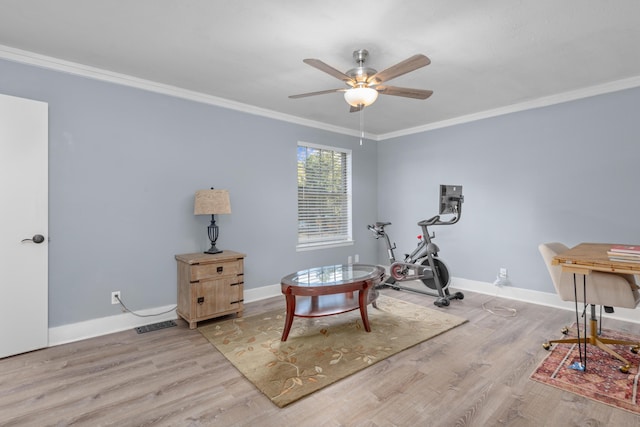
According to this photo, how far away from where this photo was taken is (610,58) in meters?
2.88

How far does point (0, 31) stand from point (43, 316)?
235cm

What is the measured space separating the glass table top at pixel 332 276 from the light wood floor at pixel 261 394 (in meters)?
0.81

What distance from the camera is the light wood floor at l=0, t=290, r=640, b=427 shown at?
1864 mm

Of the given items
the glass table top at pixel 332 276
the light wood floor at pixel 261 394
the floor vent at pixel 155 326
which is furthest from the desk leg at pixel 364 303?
the floor vent at pixel 155 326

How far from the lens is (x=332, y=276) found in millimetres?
3281

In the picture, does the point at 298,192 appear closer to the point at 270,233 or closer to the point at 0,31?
the point at 270,233

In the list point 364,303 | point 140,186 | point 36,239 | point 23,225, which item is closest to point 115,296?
point 36,239

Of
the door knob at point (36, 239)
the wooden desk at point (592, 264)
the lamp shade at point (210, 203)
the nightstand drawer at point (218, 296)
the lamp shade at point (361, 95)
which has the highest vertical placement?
the lamp shade at point (361, 95)

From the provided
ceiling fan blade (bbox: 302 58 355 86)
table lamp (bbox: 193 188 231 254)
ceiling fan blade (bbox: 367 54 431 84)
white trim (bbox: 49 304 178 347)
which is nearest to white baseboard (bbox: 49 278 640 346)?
white trim (bbox: 49 304 178 347)

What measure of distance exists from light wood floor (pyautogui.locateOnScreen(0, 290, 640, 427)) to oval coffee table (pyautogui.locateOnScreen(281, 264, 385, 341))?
65cm

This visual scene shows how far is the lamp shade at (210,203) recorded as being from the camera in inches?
135

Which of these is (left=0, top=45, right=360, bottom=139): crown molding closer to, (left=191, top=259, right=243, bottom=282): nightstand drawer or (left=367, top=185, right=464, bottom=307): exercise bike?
(left=191, top=259, right=243, bottom=282): nightstand drawer

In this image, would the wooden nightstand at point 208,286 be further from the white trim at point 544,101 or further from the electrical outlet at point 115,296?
the white trim at point 544,101

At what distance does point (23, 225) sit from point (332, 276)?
280 centimetres
